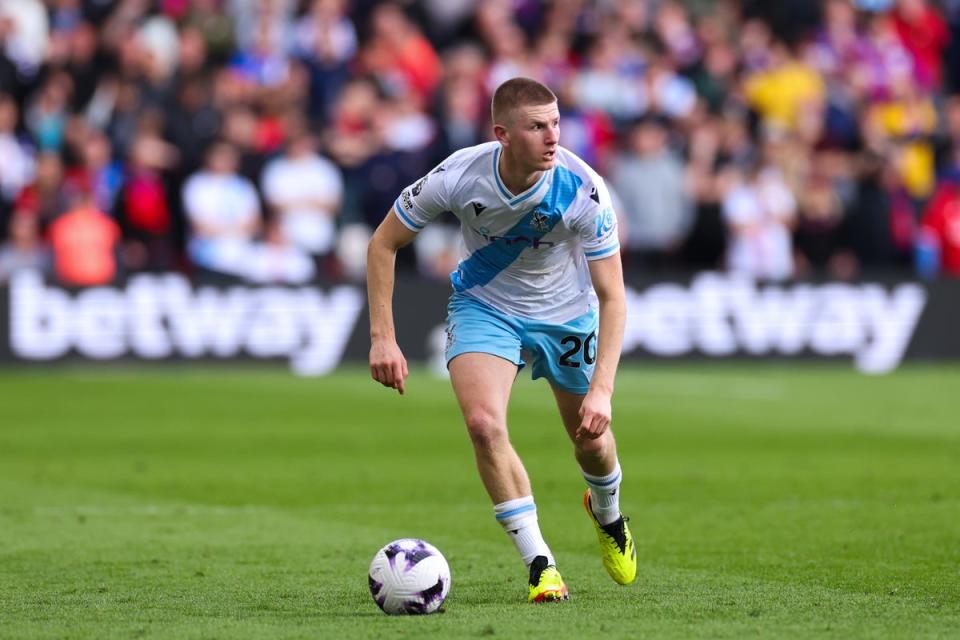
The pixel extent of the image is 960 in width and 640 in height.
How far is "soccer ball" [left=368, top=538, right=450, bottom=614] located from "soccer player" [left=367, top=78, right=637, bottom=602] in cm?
47

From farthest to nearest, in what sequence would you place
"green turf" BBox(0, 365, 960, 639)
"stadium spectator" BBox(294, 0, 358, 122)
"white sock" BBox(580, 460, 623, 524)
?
1. "stadium spectator" BBox(294, 0, 358, 122)
2. "white sock" BBox(580, 460, 623, 524)
3. "green turf" BBox(0, 365, 960, 639)

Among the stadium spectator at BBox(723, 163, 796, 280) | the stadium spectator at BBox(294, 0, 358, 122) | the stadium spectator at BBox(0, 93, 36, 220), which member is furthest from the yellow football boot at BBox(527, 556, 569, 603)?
the stadium spectator at BBox(294, 0, 358, 122)

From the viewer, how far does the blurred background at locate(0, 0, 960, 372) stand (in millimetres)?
20703

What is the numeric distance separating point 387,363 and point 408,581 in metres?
0.96

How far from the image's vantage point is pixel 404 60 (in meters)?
23.0

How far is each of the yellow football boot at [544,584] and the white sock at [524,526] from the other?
Result: 0.13 feet

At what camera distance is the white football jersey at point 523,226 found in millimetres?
7652

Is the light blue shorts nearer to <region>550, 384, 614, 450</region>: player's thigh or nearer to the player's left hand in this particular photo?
<region>550, 384, 614, 450</region>: player's thigh

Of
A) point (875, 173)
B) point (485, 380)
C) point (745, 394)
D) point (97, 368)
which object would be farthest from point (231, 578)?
point (875, 173)

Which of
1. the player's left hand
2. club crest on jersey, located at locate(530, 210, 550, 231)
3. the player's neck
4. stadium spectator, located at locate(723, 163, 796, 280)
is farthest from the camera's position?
stadium spectator, located at locate(723, 163, 796, 280)

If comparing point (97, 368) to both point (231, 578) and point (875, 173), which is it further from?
point (231, 578)

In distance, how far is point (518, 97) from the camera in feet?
24.2

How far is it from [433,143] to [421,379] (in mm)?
3203

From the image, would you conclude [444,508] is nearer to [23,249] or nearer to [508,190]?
[508,190]
